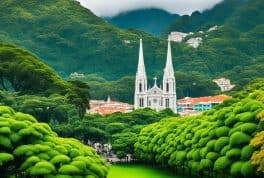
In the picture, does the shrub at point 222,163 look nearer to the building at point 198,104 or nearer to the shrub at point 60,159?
the shrub at point 60,159

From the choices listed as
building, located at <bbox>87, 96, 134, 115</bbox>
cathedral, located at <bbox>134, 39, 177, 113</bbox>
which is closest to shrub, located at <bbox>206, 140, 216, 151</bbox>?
building, located at <bbox>87, 96, 134, 115</bbox>

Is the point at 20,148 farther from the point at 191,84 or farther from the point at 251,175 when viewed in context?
the point at 191,84

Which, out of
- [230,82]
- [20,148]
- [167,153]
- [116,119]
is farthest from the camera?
[230,82]

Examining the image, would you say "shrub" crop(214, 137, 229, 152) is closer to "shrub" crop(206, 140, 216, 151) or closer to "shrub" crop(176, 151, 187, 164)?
"shrub" crop(206, 140, 216, 151)

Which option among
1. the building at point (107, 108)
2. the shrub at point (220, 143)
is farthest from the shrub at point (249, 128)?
the building at point (107, 108)

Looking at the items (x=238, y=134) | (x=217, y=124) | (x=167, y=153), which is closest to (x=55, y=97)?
(x=167, y=153)
